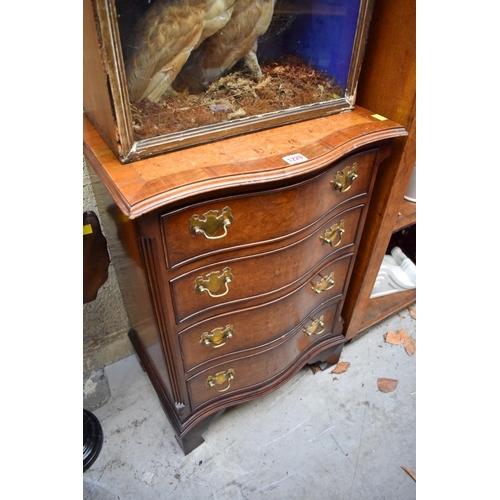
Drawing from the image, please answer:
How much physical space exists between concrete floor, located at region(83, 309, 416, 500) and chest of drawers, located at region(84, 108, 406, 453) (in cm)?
13

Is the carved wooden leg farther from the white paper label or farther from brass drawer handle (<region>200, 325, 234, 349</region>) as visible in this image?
the white paper label

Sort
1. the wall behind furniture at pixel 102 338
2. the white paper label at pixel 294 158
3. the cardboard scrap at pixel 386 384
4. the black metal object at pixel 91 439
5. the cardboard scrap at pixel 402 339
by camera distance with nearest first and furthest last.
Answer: the white paper label at pixel 294 158
the black metal object at pixel 91 439
the wall behind furniture at pixel 102 338
the cardboard scrap at pixel 386 384
the cardboard scrap at pixel 402 339

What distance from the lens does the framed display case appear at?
74cm

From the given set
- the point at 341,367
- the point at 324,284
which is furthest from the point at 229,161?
the point at 341,367

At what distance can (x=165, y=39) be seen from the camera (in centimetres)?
78

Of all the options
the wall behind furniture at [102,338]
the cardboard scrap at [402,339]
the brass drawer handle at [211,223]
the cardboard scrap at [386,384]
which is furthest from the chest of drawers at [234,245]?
the cardboard scrap at [402,339]

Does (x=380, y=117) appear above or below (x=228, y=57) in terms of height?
below

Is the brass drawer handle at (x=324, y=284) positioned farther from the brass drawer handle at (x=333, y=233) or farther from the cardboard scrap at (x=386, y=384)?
the cardboard scrap at (x=386, y=384)

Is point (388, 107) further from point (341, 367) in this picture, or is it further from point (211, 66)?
point (341, 367)

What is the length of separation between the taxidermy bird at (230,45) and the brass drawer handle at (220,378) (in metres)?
0.87

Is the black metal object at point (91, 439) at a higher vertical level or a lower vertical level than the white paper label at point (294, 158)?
lower

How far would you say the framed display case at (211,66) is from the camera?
738 millimetres

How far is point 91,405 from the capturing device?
152cm

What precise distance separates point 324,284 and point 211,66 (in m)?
0.78
